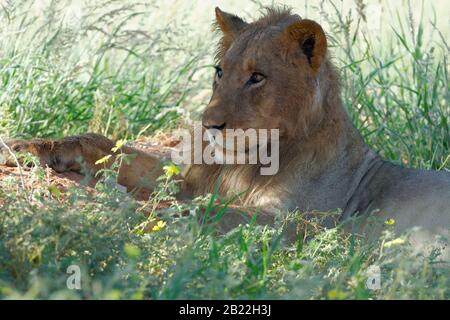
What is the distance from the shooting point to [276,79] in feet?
17.6

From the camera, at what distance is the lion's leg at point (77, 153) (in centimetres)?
553

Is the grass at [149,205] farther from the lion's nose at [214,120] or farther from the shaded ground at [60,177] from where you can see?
the lion's nose at [214,120]

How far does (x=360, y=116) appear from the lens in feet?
25.5

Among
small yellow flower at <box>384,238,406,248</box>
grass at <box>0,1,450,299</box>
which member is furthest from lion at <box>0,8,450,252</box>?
small yellow flower at <box>384,238,406,248</box>

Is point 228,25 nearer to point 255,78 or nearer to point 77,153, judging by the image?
point 255,78

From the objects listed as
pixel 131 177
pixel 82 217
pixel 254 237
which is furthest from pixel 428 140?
pixel 82 217

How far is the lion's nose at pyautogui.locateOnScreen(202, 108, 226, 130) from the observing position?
201 inches

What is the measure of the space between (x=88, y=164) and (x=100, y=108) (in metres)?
1.59

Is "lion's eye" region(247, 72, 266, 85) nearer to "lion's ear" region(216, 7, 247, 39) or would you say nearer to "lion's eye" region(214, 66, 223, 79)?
"lion's eye" region(214, 66, 223, 79)

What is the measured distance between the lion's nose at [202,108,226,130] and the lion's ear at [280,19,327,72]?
1.97 ft

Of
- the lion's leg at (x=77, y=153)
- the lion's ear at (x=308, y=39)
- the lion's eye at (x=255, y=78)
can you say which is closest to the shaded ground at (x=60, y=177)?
the lion's leg at (x=77, y=153)

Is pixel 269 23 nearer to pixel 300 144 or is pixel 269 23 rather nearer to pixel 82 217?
pixel 300 144

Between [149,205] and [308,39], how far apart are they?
4.11ft

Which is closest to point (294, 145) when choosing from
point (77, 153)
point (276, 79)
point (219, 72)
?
point (276, 79)
